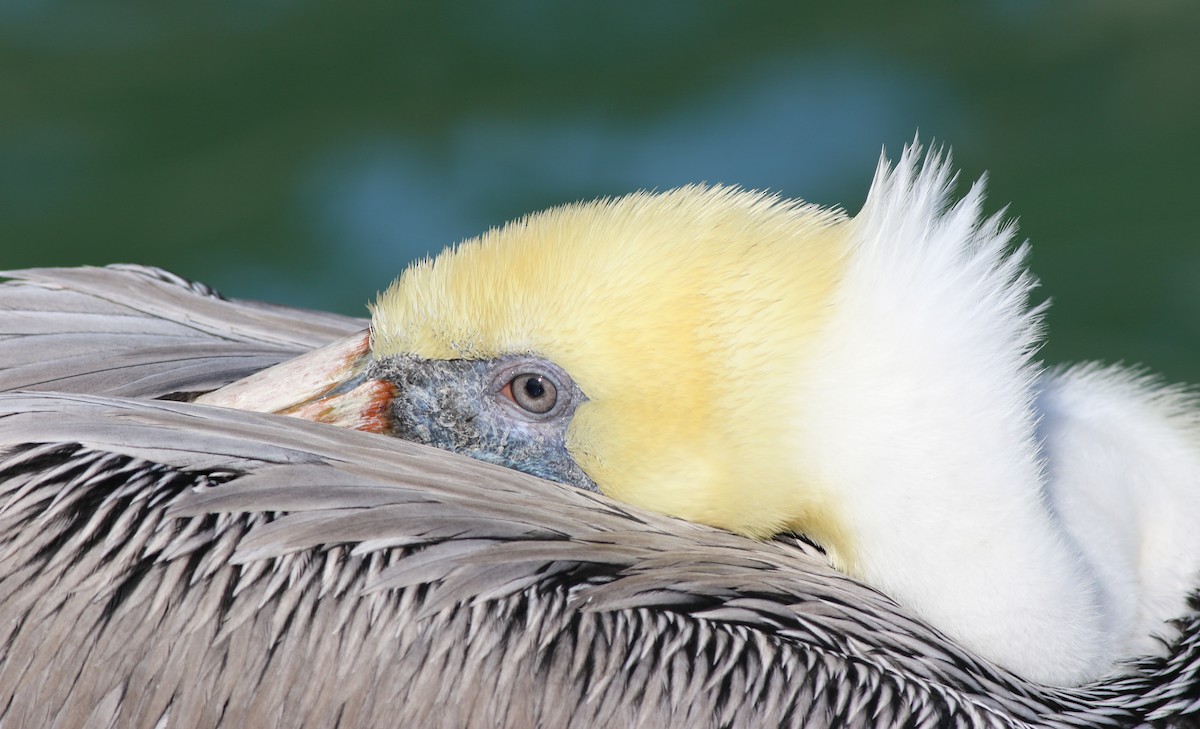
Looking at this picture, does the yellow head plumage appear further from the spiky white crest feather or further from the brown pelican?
the brown pelican

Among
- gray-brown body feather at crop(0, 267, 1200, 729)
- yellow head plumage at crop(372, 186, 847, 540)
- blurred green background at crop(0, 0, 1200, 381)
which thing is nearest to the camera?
gray-brown body feather at crop(0, 267, 1200, 729)

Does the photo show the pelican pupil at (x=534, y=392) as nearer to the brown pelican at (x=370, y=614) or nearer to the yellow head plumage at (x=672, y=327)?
the yellow head plumage at (x=672, y=327)

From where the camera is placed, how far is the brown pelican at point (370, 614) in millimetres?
1316

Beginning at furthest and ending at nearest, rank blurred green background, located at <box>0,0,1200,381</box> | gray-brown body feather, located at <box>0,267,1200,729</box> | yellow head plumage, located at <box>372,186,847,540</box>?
blurred green background, located at <box>0,0,1200,381</box>
yellow head plumage, located at <box>372,186,847,540</box>
gray-brown body feather, located at <box>0,267,1200,729</box>

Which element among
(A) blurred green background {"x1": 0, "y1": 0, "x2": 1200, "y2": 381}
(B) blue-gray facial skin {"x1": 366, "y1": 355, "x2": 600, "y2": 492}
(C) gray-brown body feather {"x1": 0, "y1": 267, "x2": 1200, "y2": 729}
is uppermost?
(A) blurred green background {"x1": 0, "y1": 0, "x2": 1200, "y2": 381}

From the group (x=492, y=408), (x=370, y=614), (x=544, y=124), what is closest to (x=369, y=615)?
(x=370, y=614)

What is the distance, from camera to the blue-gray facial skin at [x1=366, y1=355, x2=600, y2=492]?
1.52m

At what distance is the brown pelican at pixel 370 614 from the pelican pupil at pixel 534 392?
0.48 ft

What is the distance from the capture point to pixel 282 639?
1.32 meters

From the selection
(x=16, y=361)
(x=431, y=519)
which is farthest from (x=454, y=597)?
(x=16, y=361)

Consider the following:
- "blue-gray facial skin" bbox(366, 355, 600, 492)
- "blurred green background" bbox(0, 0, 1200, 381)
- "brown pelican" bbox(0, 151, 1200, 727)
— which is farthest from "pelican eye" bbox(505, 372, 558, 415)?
"blurred green background" bbox(0, 0, 1200, 381)

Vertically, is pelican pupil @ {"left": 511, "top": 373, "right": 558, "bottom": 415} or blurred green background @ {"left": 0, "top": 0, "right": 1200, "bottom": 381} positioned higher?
blurred green background @ {"left": 0, "top": 0, "right": 1200, "bottom": 381}

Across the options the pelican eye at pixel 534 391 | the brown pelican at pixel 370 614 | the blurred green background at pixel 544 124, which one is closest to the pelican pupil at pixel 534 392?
the pelican eye at pixel 534 391

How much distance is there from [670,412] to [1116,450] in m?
0.60
